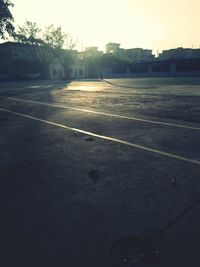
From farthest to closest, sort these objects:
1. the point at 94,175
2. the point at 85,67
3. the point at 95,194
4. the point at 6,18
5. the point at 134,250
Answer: the point at 85,67
the point at 6,18
the point at 94,175
the point at 95,194
the point at 134,250

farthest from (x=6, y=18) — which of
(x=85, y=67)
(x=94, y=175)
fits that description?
(x=85, y=67)

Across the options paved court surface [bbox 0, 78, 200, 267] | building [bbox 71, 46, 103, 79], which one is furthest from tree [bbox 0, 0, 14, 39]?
building [bbox 71, 46, 103, 79]

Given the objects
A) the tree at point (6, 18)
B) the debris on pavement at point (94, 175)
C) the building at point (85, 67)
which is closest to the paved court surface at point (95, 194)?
the debris on pavement at point (94, 175)

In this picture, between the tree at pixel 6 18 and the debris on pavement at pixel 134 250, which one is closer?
the debris on pavement at pixel 134 250

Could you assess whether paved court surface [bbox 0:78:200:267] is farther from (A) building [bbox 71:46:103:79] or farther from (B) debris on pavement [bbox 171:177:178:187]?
(A) building [bbox 71:46:103:79]

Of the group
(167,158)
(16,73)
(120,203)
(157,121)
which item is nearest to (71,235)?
(120,203)

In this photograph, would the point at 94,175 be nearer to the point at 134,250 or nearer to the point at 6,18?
the point at 134,250

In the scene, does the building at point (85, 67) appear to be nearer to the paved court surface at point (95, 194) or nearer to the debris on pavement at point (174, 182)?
the paved court surface at point (95, 194)

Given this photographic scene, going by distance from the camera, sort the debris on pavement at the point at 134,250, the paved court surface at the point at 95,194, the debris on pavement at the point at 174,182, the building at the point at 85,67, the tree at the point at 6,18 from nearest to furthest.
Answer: the debris on pavement at the point at 134,250 < the paved court surface at the point at 95,194 < the debris on pavement at the point at 174,182 < the tree at the point at 6,18 < the building at the point at 85,67

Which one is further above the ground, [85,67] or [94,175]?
[85,67]

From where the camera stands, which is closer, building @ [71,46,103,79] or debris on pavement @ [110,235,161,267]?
debris on pavement @ [110,235,161,267]

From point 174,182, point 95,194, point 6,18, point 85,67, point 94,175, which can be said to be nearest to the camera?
point 95,194

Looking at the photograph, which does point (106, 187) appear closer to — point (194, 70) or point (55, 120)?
point (55, 120)

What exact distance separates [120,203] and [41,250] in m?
1.12
